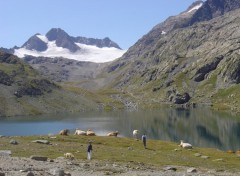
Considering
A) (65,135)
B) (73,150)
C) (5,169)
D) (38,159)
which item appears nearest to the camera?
(5,169)

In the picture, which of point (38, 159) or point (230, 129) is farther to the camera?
point (230, 129)

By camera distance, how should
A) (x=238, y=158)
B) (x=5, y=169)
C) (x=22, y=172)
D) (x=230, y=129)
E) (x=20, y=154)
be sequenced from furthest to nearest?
(x=230, y=129), (x=238, y=158), (x=20, y=154), (x=5, y=169), (x=22, y=172)

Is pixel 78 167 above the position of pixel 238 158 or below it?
above

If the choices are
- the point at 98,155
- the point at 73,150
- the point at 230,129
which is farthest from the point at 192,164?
the point at 230,129

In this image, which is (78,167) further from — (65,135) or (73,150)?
(65,135)

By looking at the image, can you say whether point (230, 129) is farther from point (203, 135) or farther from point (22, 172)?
point (22, 172)

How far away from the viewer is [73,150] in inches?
2438

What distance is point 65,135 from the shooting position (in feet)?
292

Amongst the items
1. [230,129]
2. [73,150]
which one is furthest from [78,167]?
[230,129]

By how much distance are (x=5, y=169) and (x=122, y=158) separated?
77.2ft

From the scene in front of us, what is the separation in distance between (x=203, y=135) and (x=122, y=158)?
9837 cm

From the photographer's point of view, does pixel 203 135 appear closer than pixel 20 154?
No

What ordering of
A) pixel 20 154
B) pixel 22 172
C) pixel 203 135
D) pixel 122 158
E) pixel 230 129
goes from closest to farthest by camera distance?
pixel 22 172 < pixel 20 154 < pixel 122 158 < pixel 203 135 < pixel 230 129

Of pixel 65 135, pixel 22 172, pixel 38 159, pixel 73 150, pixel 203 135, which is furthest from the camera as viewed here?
pixel 203 135
